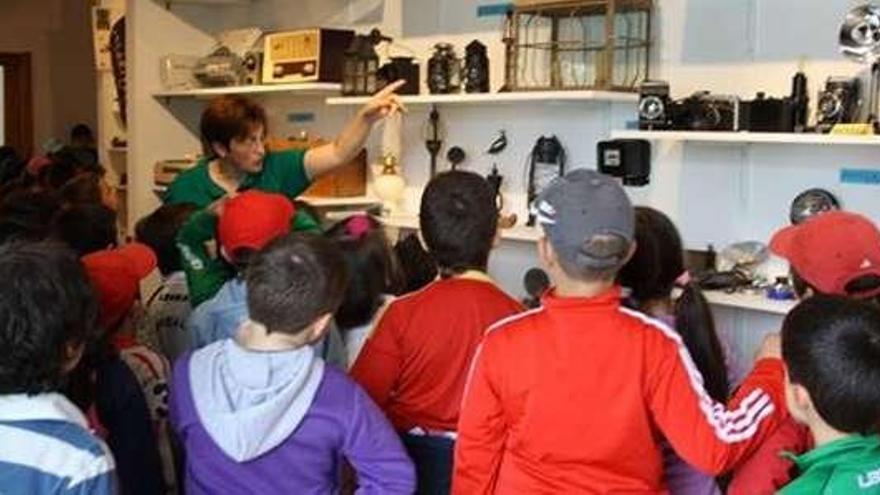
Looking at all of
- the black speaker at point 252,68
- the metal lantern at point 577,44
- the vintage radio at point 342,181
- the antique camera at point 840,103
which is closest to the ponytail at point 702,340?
the antique camera at point 840,103

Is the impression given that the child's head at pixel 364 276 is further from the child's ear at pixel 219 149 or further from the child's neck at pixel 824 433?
the child's ear at pixel 219 149

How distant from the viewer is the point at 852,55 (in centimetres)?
283

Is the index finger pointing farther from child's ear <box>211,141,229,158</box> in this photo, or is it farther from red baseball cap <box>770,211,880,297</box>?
red baseball cap <box>770,211,880,297</box>

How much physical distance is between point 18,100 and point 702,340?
7.57 metres

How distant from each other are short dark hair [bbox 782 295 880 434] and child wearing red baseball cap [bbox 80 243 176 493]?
1.07 m

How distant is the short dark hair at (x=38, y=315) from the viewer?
55.4 inches

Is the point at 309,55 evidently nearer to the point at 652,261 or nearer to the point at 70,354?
the point at 652,261

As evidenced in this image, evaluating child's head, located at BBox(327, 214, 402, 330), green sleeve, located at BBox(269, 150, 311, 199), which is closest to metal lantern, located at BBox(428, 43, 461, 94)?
green sleeve, located at BBox(269, 150, 311, 199)

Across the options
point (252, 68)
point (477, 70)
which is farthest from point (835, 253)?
point (252, 68)

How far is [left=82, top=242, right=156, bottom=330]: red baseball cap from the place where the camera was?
6.40ft

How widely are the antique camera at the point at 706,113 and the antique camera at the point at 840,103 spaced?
10.2 inches

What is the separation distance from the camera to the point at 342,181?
4434 mm

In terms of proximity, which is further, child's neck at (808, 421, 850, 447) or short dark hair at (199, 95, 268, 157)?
short dark hair at (199, 95, 268, 157)

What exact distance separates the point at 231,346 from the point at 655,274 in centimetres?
78
